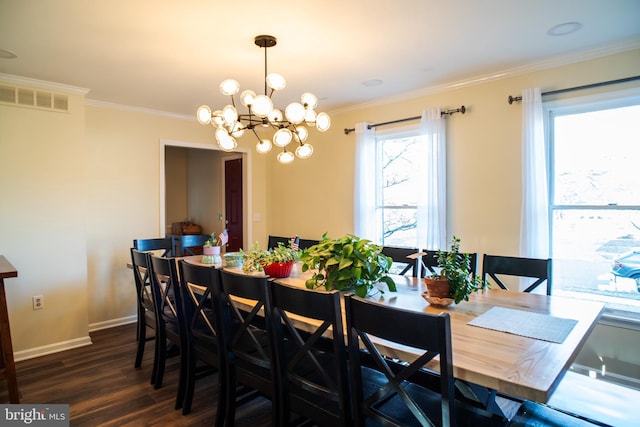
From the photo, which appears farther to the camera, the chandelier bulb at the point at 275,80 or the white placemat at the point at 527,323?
the chandelier bulb at the point at 275,80

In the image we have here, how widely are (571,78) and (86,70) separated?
161 inches

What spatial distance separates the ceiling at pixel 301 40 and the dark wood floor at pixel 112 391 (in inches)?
101

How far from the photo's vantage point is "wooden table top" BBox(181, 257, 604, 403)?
1.15 metres

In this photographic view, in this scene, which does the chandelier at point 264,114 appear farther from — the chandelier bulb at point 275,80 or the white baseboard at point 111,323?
the white baseboard at point 111,323

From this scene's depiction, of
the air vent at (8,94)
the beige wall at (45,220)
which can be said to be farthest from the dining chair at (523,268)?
the air vent at (8,94)

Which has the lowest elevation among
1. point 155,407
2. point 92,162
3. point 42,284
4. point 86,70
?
point 155,407

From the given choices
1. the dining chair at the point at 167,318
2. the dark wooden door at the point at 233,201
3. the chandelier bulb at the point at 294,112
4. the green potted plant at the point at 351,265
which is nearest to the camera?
the green potted plant at the point at 351,265

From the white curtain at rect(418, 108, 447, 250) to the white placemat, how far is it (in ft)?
6.00

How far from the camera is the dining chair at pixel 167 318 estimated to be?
2.46m

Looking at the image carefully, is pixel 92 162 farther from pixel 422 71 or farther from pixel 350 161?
pixel 422 71

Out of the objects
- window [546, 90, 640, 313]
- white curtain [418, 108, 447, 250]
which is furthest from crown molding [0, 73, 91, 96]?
window [546, 90, 640, 313]

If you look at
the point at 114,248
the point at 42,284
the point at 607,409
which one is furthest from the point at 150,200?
the point at 607,409

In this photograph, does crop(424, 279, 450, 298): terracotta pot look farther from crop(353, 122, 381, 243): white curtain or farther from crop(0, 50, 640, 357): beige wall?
crop(353, 122, 381, 243): white curtain

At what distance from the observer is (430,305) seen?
1953 mm
